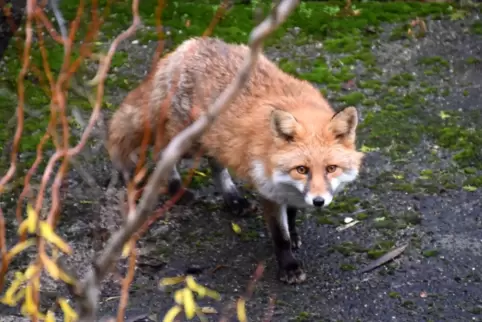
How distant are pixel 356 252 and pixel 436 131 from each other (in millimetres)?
1520

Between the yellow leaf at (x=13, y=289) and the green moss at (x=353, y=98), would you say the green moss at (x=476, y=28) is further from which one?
the yellow leaf at (x=13, y=289)

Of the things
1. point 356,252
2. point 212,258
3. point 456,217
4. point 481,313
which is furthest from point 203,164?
point 481,313

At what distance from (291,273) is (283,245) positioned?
0.16 metres

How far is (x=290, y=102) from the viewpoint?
4238 millimetres

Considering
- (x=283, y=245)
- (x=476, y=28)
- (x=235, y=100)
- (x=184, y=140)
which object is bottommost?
(x=283, y=245)

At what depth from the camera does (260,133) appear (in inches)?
160

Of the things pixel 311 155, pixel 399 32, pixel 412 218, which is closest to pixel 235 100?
pixel 311 155

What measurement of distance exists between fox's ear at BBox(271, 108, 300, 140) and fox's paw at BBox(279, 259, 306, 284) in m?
0.75

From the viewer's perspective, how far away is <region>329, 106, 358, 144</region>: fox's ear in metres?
3.89

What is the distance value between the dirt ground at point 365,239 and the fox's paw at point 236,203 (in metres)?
0.06

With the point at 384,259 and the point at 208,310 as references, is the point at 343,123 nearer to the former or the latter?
the point at 384,259

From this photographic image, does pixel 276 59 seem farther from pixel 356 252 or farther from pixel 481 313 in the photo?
pixel 481 313

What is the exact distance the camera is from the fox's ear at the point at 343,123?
3.89 m

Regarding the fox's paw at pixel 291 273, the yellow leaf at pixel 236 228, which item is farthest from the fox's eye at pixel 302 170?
the yellow leaf at pixel 236 228
